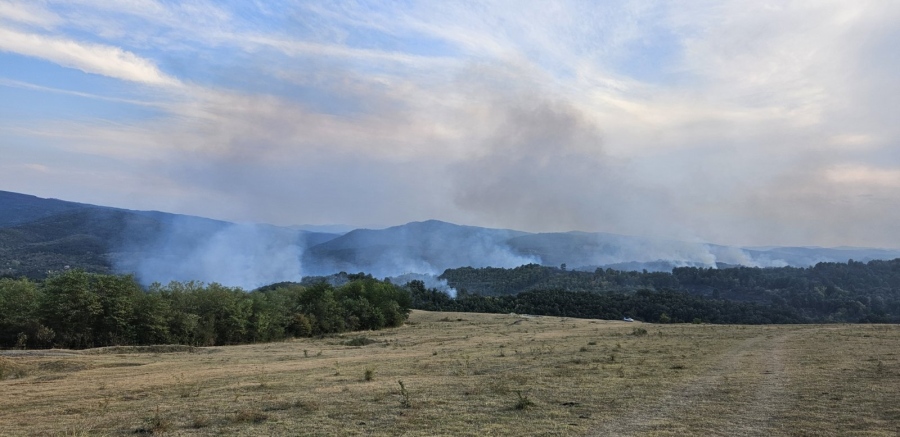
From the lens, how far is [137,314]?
142 ft

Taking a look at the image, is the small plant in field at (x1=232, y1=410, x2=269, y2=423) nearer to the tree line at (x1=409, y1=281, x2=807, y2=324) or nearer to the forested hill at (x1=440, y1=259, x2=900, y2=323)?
the tree line at (x1=409, y1=281, x2=807, y2=324)

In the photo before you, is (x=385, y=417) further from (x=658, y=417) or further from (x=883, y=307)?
(x=883, y=307)

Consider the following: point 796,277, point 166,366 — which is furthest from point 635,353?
point 796,277

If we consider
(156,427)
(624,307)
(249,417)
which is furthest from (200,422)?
(624,307)

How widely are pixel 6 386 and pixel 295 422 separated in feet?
56.2

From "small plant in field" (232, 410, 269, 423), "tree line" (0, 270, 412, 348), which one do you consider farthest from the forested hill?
"small plant in field" (232, 410, 269, 423)

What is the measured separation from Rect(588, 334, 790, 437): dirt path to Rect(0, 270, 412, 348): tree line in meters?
43.7

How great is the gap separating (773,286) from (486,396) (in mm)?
155603

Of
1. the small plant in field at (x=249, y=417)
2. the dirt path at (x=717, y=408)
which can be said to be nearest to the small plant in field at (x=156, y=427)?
the small plant in field at (x=249, y=417)

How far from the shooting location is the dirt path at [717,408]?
1102cm

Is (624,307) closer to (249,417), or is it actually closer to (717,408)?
(717,408)

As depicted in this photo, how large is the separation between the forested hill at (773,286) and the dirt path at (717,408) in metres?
93.0

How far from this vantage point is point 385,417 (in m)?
12.7

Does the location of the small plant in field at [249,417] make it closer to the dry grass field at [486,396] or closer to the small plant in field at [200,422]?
the dry grass field at [486,396]
